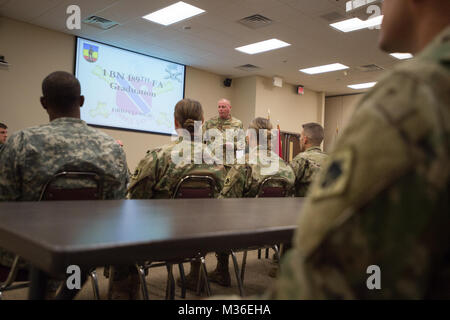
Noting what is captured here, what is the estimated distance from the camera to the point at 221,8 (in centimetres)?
514

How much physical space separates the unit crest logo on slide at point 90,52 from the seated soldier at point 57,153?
5067 mm

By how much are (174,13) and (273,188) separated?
358 centimetres

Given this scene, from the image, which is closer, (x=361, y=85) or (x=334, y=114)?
(x=361, y=85)

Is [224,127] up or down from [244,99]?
down

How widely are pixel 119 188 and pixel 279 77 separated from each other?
735 centimetres

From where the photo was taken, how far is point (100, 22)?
573cm

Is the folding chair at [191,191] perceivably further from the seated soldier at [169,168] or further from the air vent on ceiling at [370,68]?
the air vent on ceiling at [370,68]

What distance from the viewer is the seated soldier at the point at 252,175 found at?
9.73 feet

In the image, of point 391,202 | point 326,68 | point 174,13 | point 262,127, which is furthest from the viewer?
point 326,68

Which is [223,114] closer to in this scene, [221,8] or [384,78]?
[221,8]

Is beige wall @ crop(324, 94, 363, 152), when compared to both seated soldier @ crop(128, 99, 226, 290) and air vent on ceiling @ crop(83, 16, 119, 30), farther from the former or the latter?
seated soldier @ crop(128, 99, 226, 290)

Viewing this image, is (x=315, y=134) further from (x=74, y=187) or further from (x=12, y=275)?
(x=12, y=275)

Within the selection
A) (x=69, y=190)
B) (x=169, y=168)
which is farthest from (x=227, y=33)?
(x=69, y=190)
